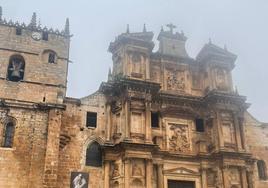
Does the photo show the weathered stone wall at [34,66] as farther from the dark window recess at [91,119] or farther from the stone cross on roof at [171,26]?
the stone cross on roof at [171,26]

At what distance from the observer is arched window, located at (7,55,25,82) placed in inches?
860

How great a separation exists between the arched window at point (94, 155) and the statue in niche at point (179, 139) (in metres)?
4.19

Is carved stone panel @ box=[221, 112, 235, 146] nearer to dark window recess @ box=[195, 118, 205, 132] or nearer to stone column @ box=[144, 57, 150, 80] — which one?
dark window recess @ box=[195, 118, 205, 132]

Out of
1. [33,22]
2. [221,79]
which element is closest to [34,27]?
[33,22]

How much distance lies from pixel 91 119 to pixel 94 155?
2082 mm

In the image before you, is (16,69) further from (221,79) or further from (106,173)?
(221,79)

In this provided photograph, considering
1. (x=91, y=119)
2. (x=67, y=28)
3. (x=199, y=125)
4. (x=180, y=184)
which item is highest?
(x=67, y=28)

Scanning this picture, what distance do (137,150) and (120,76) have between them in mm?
4663

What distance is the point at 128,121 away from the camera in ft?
70.4

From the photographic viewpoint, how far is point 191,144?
76.2 ft

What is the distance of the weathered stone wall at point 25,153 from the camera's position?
1917 cm

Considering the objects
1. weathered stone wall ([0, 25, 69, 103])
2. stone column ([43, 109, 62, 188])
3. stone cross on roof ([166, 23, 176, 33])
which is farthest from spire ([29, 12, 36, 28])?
stone cross on roof ([166, 23, 176, 33])

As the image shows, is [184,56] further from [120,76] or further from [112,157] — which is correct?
[112,157]

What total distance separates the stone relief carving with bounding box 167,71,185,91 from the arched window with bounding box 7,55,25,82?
28.8ft
